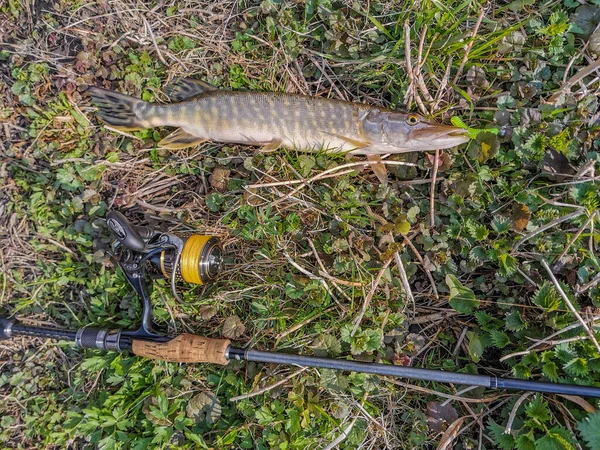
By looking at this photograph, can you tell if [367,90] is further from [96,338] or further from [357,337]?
[96,338]

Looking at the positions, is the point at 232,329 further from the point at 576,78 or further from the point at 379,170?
the point at 576,78


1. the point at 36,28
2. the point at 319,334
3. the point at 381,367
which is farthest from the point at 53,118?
the point at 381,367

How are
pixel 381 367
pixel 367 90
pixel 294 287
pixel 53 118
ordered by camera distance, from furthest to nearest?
pixel 53 118 < pixel 367 90 < pixel 294 287 < pixel 381 367

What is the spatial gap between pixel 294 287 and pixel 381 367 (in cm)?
57

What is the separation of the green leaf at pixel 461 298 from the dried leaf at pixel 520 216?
0.37 m

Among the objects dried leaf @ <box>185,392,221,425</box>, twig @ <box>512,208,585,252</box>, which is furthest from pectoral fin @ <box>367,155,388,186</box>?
dried leaf @ <box>185,392,221,425</box>

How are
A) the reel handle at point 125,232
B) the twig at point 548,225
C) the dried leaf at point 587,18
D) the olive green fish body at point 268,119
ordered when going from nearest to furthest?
1. the twig at point 548,225
2. the reel handle at point 125,232
3. the dried leaf at point 587,18
4. the olive green fish body at point 268,119

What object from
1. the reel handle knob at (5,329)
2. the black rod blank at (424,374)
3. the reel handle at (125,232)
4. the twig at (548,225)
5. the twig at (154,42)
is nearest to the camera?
the black rod blank at (424,374)

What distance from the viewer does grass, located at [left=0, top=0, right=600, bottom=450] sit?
1839 millimetres

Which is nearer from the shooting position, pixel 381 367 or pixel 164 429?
pixel 381 367

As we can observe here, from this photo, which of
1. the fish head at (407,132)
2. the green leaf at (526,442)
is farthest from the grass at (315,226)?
the fish head at (407,132)

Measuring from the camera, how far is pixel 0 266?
2.38 metres

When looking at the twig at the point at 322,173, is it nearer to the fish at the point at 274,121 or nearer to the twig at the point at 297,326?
the fish at the point at 274,121

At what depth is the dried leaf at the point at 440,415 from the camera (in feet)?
5.97
